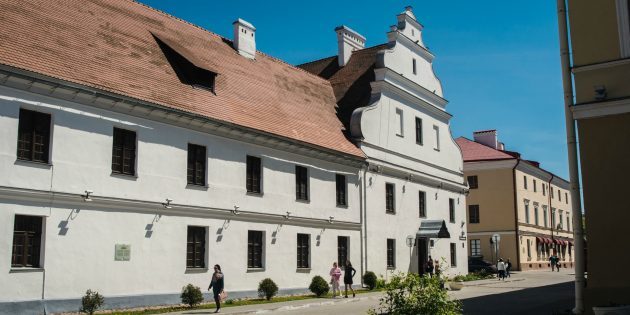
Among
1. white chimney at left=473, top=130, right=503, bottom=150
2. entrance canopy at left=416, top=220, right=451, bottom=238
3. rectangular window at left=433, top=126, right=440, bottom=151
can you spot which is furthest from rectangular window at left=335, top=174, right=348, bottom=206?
white chimney at left=473, top=130, right=503, bottom=150

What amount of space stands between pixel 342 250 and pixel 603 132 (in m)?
17.3

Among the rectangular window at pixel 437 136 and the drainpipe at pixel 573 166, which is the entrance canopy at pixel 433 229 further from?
the drainpipe at pixel 573 166

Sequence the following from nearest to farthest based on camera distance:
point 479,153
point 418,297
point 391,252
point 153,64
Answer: point 418,297 < point 153,64 < point 391,252 < point 479,153

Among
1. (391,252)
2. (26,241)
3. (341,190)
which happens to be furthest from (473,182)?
(26,241)

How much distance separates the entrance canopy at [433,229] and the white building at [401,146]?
0.06 meters

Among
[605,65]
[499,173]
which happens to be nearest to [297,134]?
[605,65]

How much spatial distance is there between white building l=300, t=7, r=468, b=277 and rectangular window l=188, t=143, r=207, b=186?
10.5 m

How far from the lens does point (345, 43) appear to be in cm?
3928

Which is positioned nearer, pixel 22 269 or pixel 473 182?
pixel 22 269

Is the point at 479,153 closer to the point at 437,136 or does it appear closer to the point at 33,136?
the point at 437,136

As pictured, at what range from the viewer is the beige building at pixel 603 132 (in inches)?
563

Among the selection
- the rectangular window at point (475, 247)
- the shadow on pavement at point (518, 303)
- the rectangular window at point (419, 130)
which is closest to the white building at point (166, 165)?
the rectangular window at point (419, 130)

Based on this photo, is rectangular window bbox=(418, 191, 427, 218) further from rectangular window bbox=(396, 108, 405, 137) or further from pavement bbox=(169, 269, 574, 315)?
pavement bbox=(169, 269, 574, 315)

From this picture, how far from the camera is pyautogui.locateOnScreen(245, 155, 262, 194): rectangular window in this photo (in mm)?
25547
